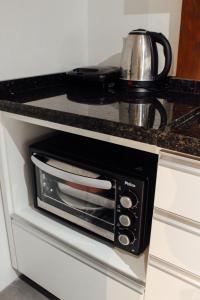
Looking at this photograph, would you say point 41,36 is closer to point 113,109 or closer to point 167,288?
point 113,109

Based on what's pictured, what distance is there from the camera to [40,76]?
123 centimetres

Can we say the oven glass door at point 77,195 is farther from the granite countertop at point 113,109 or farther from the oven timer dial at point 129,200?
the granite countertop at point 113,109

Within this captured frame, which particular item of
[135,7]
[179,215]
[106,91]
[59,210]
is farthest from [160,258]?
A: [135,7]

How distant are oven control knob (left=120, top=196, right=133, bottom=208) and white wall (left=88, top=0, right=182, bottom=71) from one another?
2.16 feet

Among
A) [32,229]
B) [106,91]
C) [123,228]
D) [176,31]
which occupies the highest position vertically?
[176,31]

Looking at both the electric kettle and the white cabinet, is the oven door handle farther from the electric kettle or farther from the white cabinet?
the electric kettle

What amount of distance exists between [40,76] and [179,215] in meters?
0.83

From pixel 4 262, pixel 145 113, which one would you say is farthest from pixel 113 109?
pixel 4 262

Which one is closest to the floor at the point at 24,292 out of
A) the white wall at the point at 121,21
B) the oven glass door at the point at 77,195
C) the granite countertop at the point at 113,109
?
the oven glass door at the point at 77,195

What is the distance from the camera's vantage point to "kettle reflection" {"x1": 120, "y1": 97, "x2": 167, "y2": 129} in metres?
0.75

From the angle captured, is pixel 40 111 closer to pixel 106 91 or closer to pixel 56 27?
pixel 106 91

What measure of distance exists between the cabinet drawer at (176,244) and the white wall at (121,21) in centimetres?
75

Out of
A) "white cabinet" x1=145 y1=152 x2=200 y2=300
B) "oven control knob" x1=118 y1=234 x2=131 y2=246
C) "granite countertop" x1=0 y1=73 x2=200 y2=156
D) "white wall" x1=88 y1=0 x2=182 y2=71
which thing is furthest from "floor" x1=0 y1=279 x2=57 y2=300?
"white wall" x1=88 y1=0 x2=182 y2=71

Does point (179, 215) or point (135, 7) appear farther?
point (135, 7)
